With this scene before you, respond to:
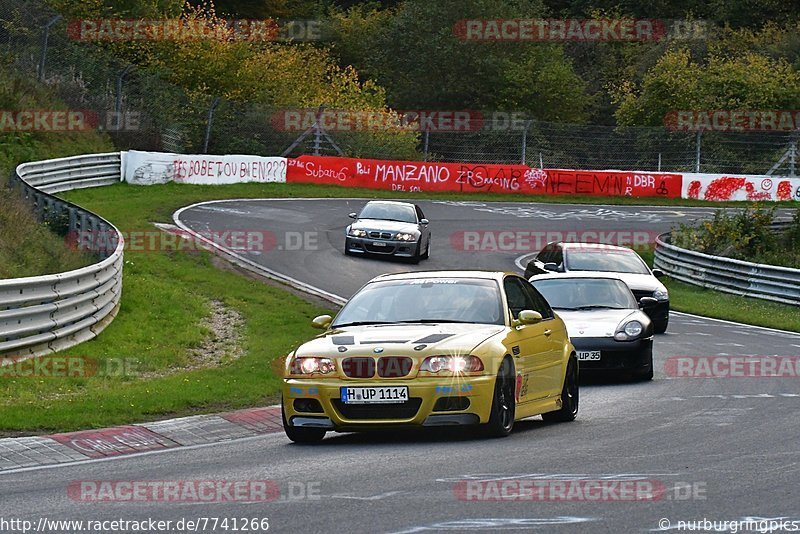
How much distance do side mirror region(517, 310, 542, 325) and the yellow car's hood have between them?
209mm

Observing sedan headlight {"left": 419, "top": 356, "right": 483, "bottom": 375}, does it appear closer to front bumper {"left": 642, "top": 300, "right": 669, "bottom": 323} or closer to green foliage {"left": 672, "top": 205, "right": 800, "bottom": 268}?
front bumper {"left": 642, "top": 300, "right": 669, "bottom": 323}

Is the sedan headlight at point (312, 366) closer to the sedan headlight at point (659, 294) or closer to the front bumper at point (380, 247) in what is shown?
the sedan headlight at point (659, 294)

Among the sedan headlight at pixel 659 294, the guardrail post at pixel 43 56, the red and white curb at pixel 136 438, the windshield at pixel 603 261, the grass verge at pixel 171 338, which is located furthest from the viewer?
the guardrail post at pixel 43 56

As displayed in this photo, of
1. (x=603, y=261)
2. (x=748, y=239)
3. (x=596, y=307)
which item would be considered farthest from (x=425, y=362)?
(x=748, y=239)

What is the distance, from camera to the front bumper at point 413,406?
10.7 metres

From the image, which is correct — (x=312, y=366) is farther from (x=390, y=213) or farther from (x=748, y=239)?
(x=748, y=239)

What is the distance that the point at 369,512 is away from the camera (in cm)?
773

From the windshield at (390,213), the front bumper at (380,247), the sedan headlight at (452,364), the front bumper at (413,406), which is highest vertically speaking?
the sedan headlight at (452,364)

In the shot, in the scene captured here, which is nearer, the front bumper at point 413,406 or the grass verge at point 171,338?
the front bumper at point 413,406

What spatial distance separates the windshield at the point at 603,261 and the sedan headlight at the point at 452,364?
12966 mm

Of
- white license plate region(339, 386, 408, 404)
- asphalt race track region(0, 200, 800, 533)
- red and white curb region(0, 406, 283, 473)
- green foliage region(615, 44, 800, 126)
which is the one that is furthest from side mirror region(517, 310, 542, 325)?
green foliage region(615, 44, 800, 126)

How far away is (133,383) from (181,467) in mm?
5630

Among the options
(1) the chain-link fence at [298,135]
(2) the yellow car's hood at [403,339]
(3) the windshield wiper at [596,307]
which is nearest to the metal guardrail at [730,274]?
(3) the windshield wiper at [596,307]

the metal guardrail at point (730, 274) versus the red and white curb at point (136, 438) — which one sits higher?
the red and white curb at point (136, 438)
